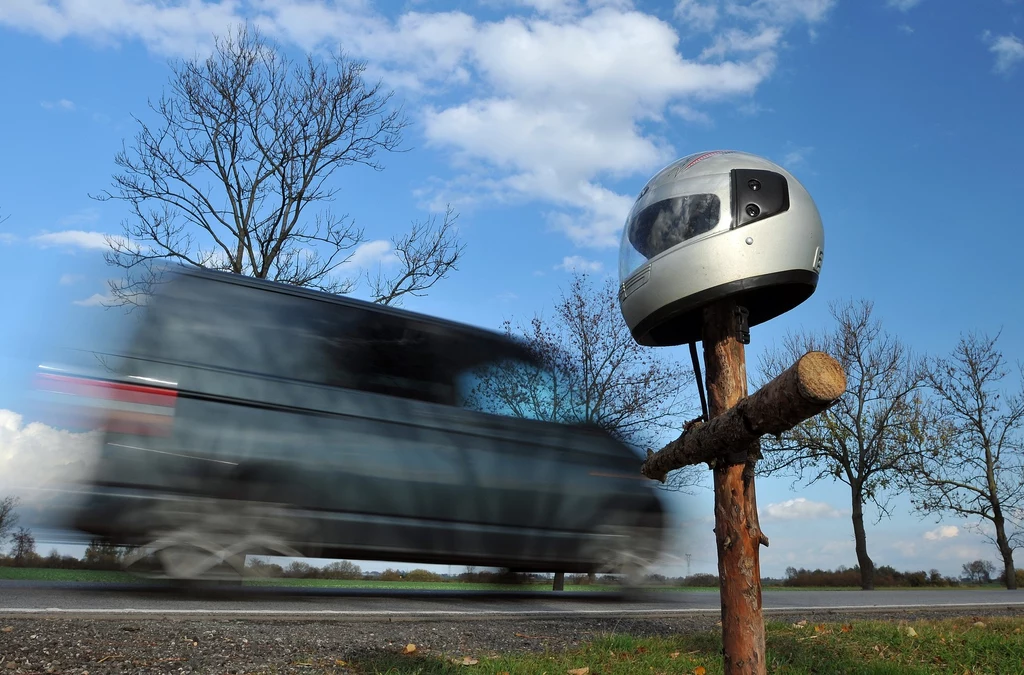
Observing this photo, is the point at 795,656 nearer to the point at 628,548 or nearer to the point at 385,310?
the point at 628,548

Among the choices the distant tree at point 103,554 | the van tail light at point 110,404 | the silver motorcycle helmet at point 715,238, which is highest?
the silver motorcycle helmet at point 715,238

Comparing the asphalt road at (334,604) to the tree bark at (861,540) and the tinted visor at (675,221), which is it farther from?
the tree bark at (861,540)

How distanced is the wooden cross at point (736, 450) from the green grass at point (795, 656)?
3.59 feet

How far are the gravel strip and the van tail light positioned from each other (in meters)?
1.86

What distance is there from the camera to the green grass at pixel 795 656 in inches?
179

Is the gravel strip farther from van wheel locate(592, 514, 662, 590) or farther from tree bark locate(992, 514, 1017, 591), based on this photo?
tree bark locate(992, 514, 1017, 591)

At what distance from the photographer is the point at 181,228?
15.6 m

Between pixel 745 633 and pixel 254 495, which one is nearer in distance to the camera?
pixel 745 633

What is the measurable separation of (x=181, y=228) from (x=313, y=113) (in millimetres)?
3654

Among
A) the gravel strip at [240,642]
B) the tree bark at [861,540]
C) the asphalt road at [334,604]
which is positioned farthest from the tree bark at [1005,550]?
the gravel strip at [240,642]

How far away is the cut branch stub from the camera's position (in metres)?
3.06

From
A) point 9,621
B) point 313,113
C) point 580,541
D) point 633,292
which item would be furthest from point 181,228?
point 633,292

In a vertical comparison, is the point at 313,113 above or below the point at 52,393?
above

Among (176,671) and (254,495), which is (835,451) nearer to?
(254,495)
